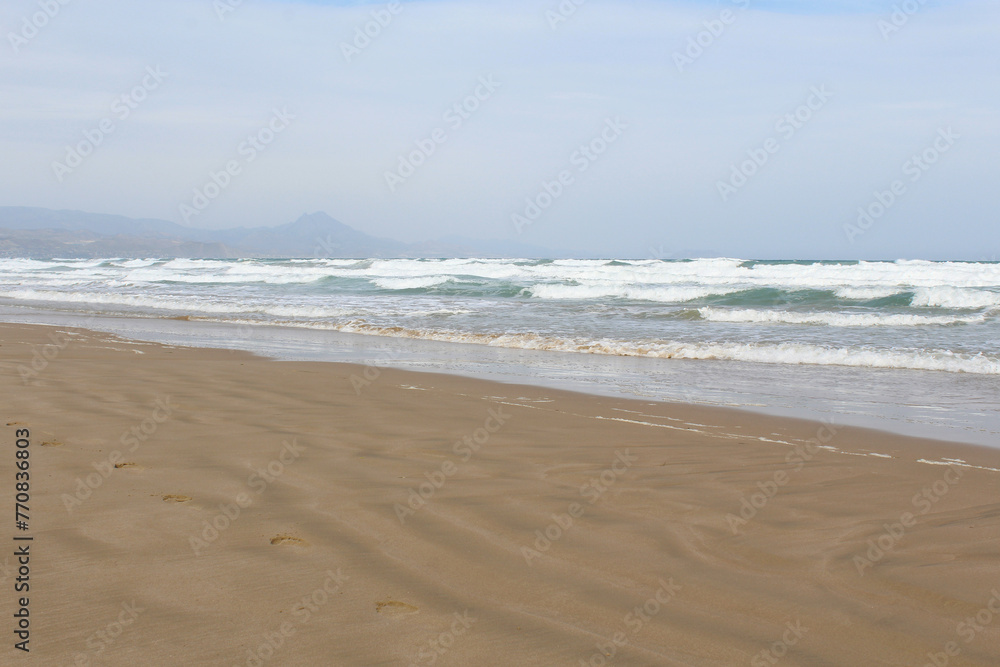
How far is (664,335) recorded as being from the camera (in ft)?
44.6

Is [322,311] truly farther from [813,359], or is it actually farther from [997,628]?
[997,628]

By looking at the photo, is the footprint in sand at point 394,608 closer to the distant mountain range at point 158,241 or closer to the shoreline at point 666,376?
the shoreline at point 666,376

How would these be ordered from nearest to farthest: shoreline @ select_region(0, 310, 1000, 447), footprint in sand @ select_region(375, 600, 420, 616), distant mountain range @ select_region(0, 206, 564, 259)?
1. footprint in sand @ select_region(375, 600, 420, 616)
2. shoreline @ select_region(0, 310, 1000, 447)
3. distant mountain range @ select_region(0, 206, 564, 259)

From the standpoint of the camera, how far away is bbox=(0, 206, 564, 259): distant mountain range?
8213cm

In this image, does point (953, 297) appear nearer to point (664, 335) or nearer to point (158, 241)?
point (664, 335)

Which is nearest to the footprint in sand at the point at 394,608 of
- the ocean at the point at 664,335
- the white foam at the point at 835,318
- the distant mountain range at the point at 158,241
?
the ocean at the point at 664,335

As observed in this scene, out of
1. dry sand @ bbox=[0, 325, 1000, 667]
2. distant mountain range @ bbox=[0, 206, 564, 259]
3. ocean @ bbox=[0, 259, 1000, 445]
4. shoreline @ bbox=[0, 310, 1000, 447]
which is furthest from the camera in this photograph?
distant mountain range @ bbox=[0, 206, 564, 259]

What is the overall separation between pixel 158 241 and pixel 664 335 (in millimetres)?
101697

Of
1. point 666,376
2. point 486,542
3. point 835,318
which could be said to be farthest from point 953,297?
point 486,542

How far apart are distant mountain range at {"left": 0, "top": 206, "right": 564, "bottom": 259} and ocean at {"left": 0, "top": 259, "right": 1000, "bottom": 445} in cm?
6014

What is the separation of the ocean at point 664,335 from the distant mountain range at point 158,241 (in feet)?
197

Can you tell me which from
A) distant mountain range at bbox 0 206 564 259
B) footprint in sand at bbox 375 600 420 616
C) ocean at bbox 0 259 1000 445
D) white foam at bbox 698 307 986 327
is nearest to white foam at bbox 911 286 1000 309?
ocean at bbox 0 259 1000 445

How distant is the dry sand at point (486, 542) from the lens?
2.31m

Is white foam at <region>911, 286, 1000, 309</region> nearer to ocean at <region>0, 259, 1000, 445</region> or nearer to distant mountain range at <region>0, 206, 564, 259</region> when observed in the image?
ocean at <region>0, 259, 1000, 445</region>
